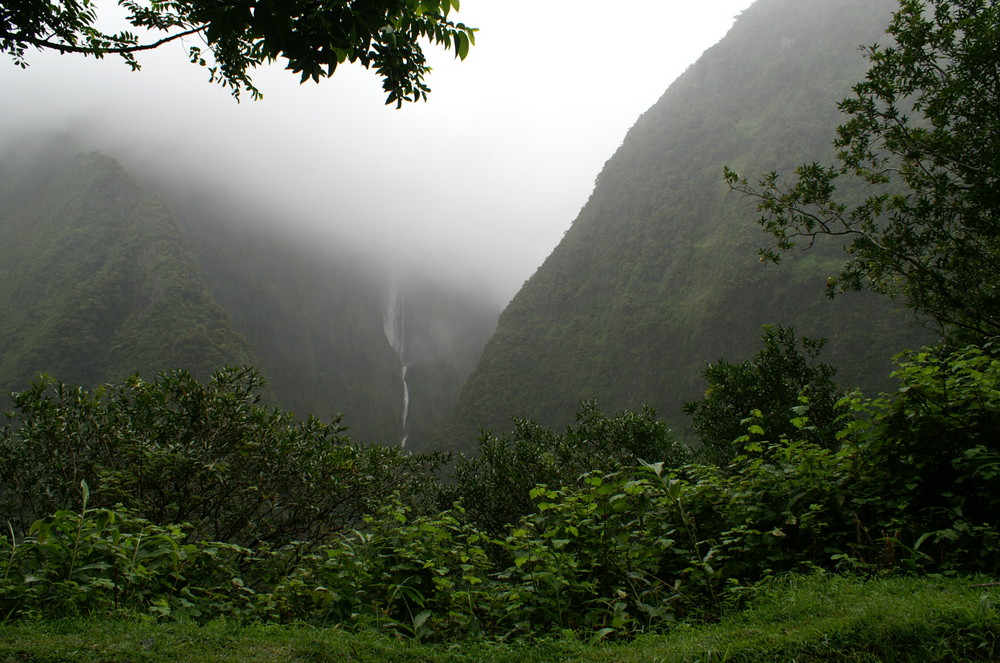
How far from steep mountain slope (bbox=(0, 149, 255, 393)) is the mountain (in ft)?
0.55

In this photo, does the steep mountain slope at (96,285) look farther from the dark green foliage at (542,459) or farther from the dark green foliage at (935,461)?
the dark green foliage at (935,461)

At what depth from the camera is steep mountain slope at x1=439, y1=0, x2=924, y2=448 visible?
6191cm

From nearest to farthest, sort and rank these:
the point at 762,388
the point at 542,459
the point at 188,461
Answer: the point at 188,461
the point at 762,388
the point at 542,459

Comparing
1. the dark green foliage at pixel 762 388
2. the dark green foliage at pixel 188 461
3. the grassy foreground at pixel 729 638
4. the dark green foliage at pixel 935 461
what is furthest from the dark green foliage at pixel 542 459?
the grassy foreground at pixel 729 638

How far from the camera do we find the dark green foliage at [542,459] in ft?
45.4

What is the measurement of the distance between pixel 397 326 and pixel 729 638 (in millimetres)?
117057

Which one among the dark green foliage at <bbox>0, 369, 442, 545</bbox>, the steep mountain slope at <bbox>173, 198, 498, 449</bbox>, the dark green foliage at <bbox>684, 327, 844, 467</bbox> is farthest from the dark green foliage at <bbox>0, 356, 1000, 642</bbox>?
the steep mountain slope at <bbox>173, 198, 498, 449</bbox>

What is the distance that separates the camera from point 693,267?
245 feet

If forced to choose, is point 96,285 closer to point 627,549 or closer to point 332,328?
point 332,328

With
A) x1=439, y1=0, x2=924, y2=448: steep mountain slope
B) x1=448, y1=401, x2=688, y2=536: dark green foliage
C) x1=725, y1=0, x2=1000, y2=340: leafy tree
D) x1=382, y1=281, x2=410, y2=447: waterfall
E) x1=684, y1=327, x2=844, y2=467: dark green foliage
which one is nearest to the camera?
x1=725, y1=0, x2=1000, y2=340: leafy tree

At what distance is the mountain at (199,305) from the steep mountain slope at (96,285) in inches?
6.6

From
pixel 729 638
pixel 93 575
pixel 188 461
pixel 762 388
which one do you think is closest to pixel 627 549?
pixel 729 638

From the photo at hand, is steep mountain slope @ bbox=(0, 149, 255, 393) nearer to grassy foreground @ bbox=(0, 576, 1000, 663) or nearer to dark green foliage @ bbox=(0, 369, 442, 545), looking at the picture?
dark green foliage @ bbox=(0, 369, 442, 545)

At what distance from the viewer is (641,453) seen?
14945 mm
